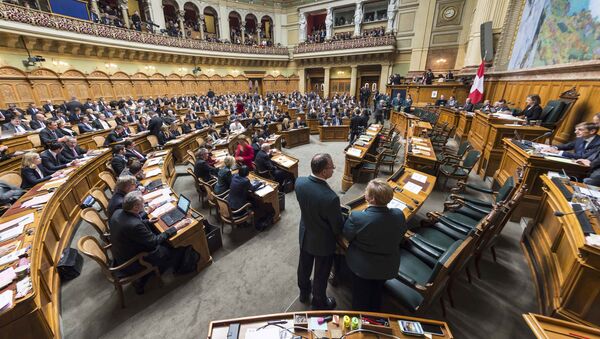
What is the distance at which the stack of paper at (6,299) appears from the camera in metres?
1.89

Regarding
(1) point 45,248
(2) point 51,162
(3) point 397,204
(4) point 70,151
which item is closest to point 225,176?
(1) point 45,248

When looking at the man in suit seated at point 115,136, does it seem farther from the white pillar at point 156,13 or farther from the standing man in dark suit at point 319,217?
the white pillar at point 156,13

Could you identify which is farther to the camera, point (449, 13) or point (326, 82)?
point (326, 82)

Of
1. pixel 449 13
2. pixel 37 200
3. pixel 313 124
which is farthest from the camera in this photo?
pixel 449 13

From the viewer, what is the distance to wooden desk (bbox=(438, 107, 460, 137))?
988 centimetres

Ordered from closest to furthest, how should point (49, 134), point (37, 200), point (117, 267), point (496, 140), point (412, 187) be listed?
point (117, 267)
point (37, 200)
point (412, 187)
point (496, 140)
point (49, 134)

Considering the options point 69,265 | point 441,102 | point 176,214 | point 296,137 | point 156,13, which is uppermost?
point 156,13

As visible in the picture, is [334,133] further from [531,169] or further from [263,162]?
[531,169]

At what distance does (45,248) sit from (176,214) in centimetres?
158

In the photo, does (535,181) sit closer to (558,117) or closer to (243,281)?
(558,117)

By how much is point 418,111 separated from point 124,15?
69.6ft

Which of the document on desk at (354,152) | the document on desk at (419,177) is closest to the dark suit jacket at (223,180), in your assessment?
the document on desk at (354,152)

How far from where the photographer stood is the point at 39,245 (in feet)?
8.87

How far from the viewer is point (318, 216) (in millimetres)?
2174
